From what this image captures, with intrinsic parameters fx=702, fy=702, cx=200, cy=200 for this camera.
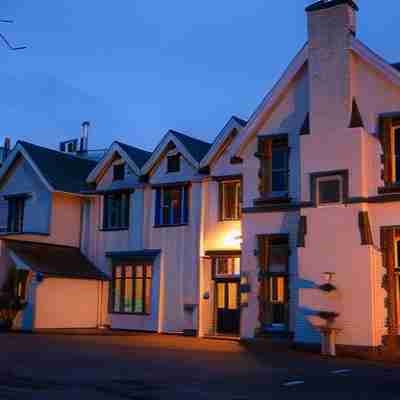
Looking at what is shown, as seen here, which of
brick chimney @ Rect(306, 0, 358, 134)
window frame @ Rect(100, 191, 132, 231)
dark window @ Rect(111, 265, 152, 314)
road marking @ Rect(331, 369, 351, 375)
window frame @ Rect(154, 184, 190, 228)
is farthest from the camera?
window frame @ Rect(100, 191, 132, 231)

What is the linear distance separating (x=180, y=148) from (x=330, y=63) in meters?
8.79

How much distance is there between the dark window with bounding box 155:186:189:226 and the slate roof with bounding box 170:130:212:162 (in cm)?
144

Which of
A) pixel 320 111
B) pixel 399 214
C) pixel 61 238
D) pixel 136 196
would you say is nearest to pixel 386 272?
pixel 399 214

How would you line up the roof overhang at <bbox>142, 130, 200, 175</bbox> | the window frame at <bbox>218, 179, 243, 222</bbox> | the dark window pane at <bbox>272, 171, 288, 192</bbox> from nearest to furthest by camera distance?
the dark window pane at <bbox>272, 171, 288, 192</bbox> → the window frame at <bbox>218, 179, 243, 222</bbox> → the roof overhang at <bbox>142, 130, 200, 175</bbox>

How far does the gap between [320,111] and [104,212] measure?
1328cm

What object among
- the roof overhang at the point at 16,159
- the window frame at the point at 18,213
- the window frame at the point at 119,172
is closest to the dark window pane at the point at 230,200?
the window frame at the point at 119,172

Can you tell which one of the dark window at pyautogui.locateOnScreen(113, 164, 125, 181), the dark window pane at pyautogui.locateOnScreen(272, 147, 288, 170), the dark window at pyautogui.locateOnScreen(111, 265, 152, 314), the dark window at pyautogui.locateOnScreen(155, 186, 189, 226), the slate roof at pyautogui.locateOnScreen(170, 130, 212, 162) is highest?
the slate roof at pyautogui.locateOnScreen(170, 130, 212, 162)

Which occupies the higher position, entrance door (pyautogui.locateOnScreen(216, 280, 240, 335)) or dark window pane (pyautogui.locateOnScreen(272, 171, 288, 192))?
dark window pane (pyautogui.locateOnScreen(272, 171, 288, 192))

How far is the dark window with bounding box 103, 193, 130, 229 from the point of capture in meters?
31.6

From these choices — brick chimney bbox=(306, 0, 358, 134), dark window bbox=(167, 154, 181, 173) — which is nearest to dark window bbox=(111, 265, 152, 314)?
dark window bbox=(167, 154, 181, 173)

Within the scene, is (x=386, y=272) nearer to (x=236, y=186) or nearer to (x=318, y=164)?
(x=318, y=164)

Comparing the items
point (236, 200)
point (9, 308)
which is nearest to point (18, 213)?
point (9, 308)

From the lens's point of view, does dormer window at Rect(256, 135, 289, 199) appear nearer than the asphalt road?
No

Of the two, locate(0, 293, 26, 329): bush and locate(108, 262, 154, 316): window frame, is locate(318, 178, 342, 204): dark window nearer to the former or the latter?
locate(108, 262, 154, 316): window frame
